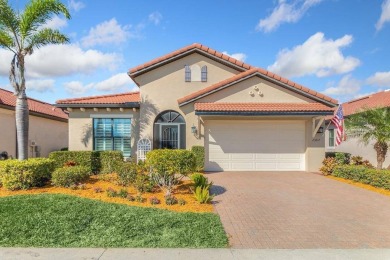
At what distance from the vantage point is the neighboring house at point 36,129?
16328mm

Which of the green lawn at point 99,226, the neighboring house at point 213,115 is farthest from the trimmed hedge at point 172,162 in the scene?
the neighboring house at point 213,115

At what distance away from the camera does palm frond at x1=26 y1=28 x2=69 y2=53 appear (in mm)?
10227

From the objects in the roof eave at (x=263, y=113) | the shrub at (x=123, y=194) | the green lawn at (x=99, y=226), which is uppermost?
the roof eave at (x=263, y=113)

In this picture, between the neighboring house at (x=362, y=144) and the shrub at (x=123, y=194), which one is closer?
the shrub at (x=123, y=194)

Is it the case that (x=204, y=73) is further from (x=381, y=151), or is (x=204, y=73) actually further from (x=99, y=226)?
(x=99, y=226)

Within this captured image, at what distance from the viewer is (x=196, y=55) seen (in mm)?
16078

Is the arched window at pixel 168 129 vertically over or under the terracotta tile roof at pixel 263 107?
under

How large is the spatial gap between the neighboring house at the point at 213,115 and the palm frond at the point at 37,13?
17.9 feet

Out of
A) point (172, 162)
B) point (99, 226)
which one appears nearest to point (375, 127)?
point (172, 162)

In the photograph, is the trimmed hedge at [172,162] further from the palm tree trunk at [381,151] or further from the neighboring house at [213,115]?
the palm tree trunk at [381,151]

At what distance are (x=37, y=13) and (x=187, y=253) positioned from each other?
10053 mm

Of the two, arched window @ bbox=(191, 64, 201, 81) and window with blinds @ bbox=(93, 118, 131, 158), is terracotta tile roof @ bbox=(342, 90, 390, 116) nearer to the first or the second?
arched window @ bbox=(191, 64, 201, 81)

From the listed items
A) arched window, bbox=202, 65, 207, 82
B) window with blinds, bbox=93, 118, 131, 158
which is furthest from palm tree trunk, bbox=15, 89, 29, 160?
arched window, bbox=202, 65, 207, 82

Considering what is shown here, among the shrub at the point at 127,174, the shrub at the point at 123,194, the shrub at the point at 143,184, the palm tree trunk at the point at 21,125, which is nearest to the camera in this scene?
the shrub at the point at 123,194
